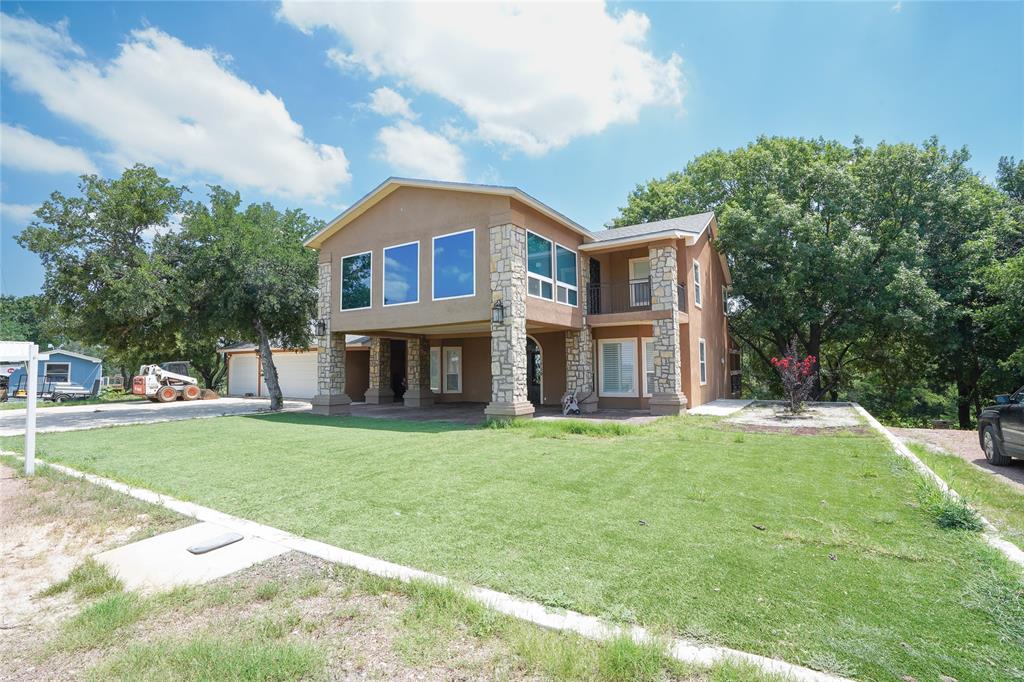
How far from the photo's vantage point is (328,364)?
627 inches

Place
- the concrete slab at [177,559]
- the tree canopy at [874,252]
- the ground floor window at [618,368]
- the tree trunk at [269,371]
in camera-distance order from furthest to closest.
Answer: the tree canopy at [874,252] → the tree trunk at [269,371] → the ground floor window at [618,368] → the concrete slab at [177,559]

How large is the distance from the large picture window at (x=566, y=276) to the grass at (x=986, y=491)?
8876mm

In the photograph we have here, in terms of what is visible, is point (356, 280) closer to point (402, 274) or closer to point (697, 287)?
point (402, 274)

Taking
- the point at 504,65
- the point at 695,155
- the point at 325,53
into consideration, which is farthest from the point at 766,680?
the point at 695,155

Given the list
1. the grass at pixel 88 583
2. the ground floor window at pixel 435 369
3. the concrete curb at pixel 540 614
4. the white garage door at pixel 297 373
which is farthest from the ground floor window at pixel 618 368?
the white garage door at pixel 297 373

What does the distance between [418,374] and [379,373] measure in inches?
81.1

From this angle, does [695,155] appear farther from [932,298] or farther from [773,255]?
[932,298]

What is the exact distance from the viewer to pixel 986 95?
13.4 metres

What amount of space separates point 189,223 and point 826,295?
23.9m

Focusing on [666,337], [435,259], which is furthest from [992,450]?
[435,259]

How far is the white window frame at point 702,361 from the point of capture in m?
16.3

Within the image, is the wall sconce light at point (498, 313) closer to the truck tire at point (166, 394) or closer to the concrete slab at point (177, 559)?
the concrete slab at point (177, 559)

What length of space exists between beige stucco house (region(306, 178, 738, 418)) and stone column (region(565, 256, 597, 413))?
4cm

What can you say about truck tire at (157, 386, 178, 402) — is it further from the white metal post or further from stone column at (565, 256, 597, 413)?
stone column at (565, 256, 597, 413)
